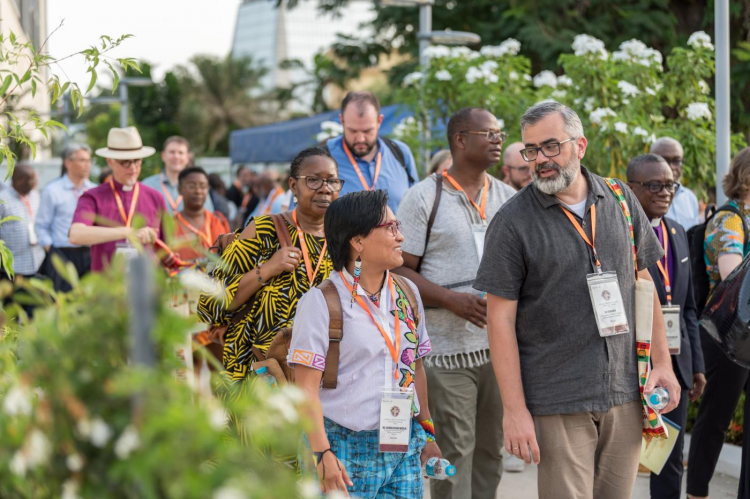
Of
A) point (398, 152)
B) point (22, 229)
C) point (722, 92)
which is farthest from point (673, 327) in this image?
point (22, 229)

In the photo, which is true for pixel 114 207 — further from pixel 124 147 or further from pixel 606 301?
pixel 606 301

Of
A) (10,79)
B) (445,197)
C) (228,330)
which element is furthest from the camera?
(445,197)

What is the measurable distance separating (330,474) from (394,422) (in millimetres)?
345

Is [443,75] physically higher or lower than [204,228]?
higher

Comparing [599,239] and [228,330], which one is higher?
[599,239]

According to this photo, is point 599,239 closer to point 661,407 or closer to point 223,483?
point 661,407

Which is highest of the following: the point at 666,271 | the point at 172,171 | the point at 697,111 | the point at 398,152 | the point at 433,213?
the point at 697,111

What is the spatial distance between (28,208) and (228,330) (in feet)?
23.8

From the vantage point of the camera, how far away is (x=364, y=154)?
5.94 meters

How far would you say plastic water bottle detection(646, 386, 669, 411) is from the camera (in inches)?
155

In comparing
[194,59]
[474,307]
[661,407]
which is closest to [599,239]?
[661,407]

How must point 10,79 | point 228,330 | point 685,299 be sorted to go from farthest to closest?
point 685,299 → point 228,330 → point 10,79

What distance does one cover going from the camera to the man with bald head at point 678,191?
7043mm

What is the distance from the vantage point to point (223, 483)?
1.50m
